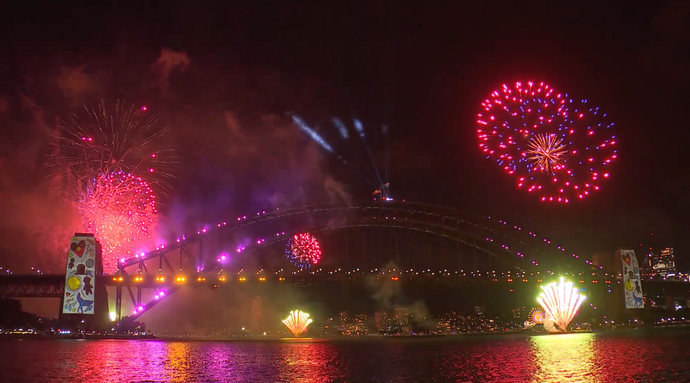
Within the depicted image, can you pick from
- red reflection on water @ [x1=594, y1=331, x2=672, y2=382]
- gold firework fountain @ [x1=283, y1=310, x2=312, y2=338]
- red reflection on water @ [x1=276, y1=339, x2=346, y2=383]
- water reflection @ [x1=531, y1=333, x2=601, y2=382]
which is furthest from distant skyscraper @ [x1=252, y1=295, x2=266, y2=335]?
red reflection on water @ [x1=594, y1=331, x2=672, y2=382]

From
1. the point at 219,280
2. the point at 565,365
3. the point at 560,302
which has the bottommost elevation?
the point at 565,365

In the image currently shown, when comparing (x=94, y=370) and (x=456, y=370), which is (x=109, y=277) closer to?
(x=94, y=370)

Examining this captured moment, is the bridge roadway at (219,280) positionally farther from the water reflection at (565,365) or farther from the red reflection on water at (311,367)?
the water reflection at (565,365)

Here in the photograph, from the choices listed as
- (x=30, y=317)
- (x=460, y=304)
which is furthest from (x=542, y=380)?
(x=460, y=304)

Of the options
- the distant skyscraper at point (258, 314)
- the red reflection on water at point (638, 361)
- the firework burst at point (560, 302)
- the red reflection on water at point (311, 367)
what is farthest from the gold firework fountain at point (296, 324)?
the red reflection on water at point (638, 361)

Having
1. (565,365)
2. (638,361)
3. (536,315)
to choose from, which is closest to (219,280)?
(565,365)

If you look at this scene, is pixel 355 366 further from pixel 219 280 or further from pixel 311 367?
pixel 219 280

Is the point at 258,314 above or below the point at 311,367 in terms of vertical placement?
above
